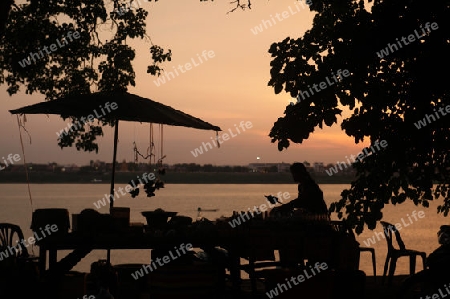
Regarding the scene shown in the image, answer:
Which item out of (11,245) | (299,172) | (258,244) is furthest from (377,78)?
(11,245)

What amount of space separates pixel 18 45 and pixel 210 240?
7.54 meters

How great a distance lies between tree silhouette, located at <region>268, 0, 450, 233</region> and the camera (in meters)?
8.89

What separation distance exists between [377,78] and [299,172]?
56.4 inches

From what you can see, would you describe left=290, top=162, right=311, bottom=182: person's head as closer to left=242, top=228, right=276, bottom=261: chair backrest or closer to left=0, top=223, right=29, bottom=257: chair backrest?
left=242, top=228, right=276, bottom=261: chair backrest

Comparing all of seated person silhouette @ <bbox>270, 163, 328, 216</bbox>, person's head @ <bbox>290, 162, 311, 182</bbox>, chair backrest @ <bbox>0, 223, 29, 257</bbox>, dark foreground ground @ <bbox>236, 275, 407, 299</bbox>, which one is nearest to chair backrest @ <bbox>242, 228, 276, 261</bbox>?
dark foreground ground @ <bbox>236, 275, 407, 299</bbox>

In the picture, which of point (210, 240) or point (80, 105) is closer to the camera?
A: point (210, 240)

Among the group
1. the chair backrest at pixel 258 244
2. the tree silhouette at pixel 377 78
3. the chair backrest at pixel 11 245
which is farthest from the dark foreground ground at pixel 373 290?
the chair backrest at pixel 11 245

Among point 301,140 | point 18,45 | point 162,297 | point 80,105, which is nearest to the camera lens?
point 162,297

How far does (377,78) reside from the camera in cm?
917

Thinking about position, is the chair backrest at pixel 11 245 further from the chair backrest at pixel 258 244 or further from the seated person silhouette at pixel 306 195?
the seated person silhouette at pixel 306 195

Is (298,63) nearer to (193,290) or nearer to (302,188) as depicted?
(302,188)

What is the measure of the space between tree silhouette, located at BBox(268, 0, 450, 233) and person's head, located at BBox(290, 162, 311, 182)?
0.83 feet

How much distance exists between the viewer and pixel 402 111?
32.1 ft

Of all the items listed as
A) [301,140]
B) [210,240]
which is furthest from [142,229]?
[301,140]
